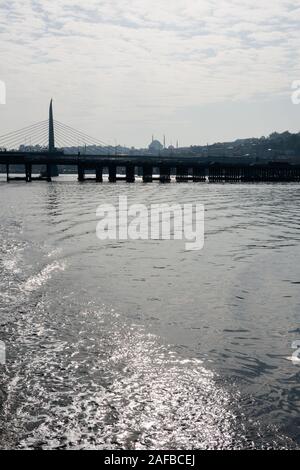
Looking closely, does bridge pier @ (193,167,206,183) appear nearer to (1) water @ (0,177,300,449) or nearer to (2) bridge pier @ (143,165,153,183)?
(2) bridge pier @ (143,165,153,183)

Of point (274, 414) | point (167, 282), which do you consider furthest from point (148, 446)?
point (167, 282)

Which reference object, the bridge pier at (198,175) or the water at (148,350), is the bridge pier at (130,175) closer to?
the bridge pier at (198,175)

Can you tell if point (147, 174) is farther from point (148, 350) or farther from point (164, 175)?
point (148, 350)

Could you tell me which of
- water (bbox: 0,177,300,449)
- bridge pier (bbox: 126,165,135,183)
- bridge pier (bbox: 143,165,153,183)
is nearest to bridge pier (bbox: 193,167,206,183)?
bridge pier (bbox: 143,165,153,183)

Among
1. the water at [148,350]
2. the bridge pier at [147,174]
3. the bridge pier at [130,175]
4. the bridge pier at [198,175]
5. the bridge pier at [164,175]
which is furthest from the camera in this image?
the bridge pier at [198,175]

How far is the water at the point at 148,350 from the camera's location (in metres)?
8.58

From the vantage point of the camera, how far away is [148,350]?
40.6 feet

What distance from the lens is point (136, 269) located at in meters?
22.9

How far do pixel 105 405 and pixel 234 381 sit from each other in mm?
2787

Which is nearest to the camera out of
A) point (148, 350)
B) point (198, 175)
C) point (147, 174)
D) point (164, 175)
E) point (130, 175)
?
point (148, 350)

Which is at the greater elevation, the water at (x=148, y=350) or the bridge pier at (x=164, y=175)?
the bridge pier at (x=164, y=175)

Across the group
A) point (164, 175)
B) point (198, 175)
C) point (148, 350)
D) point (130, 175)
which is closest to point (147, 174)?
point (130, 175)

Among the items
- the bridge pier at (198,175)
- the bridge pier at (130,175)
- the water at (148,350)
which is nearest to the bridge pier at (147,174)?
the bridge pier at (130,175)
